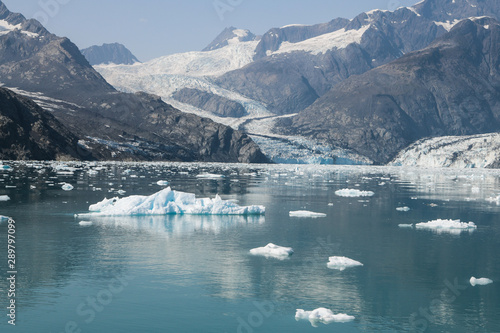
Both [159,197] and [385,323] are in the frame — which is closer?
[385,323]

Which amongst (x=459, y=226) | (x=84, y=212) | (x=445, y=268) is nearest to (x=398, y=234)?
(x=459, y=226)

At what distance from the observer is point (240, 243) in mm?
32969

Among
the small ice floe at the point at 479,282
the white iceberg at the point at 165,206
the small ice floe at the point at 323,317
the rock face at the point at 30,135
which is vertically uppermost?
the rock face at the point at 30,135

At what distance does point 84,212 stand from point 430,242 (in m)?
27.5

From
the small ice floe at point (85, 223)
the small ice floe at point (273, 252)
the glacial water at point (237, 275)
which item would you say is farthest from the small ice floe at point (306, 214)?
the small ice floe at point (85, 223)

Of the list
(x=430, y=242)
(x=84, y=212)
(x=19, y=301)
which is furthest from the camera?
(x=84, y=212)

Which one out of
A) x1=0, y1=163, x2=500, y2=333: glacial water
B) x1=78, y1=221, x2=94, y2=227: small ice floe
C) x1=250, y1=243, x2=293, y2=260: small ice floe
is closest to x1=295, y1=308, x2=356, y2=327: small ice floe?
x1=0, y1=163, x2=500, y2=333: glacial water

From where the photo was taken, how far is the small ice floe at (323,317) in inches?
779

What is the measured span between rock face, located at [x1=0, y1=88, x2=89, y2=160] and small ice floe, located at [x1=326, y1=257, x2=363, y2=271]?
458 ft

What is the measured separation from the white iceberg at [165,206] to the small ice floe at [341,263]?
18.3 m

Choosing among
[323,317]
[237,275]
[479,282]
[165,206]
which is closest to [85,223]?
[165,206]

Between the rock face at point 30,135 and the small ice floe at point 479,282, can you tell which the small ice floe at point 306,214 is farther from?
the rock face at point 30,135

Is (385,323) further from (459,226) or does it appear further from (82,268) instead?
(459,226)

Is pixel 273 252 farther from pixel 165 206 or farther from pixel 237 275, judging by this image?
pixel 165 206
